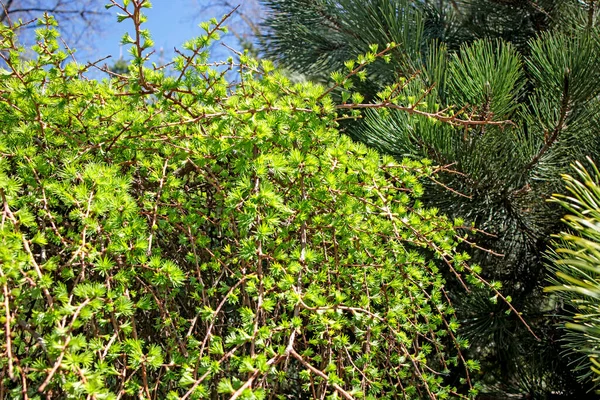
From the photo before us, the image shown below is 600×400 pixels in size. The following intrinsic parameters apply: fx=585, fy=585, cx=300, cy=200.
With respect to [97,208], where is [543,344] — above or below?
below

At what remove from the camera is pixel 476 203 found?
243cm

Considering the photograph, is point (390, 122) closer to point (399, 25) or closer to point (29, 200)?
point (399, 25)

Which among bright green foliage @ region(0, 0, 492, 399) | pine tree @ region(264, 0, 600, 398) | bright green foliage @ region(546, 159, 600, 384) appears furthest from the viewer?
pine tree @ region(264, 0, 600, 398)

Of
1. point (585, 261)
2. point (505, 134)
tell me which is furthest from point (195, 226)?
point (505, 134)

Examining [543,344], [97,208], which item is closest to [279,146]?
[97,208]

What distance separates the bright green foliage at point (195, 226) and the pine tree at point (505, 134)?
67cm

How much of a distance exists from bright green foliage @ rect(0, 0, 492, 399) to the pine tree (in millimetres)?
672

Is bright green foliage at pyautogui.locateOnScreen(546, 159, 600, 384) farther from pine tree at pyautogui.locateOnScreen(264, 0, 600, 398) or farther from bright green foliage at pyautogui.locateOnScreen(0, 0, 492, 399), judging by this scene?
pine tree at pyautogui.locateOnScreen(264, 0, 600, 398)

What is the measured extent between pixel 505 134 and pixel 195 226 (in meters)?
1.52

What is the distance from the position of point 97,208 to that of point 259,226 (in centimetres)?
32

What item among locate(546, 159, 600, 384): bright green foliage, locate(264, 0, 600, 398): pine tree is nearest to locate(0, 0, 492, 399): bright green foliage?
locate(546, 159, 600, 384): bright green foliage

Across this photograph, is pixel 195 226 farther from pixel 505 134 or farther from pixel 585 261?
pixel 505 134

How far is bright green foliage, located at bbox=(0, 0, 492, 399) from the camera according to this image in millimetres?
1168

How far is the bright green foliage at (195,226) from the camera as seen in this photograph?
46.0 inches
